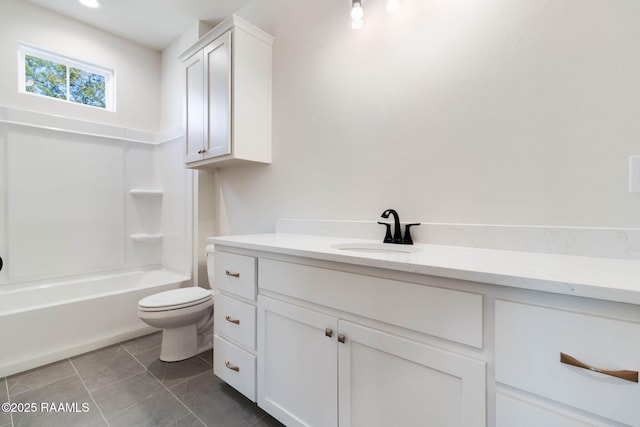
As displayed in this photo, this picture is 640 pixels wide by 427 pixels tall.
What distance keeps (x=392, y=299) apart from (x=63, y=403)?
1.87 metres

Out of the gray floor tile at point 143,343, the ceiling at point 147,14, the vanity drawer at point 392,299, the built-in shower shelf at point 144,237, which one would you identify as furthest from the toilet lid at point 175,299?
the ceiling at point 147,14

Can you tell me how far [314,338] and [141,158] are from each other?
283 cm

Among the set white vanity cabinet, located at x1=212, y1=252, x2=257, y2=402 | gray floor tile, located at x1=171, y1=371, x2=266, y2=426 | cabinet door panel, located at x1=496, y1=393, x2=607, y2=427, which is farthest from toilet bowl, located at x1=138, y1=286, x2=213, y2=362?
cabinet door panel, located at x1=496, y1=393, x2=607, y2=427

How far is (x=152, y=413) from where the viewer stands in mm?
1409

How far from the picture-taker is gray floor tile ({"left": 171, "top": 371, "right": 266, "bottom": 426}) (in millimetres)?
1374

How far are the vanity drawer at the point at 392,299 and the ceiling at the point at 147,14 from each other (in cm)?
226

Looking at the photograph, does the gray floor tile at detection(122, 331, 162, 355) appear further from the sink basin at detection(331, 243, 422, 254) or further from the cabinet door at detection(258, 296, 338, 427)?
the sink basin at detection(331, 243, 422, 254)

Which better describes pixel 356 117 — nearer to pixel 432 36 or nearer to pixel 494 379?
pixel 432 36

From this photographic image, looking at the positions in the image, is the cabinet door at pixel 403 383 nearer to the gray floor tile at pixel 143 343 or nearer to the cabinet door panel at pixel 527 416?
the cabinet door panel at pixel 527 416

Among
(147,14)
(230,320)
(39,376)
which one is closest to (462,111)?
(230,320)

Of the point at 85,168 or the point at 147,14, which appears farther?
the point at 85,168

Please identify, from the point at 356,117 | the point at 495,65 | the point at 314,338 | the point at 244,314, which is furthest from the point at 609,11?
the point at 244,314

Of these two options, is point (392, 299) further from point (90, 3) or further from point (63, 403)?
point (90, 3)

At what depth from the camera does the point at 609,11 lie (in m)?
0.93
